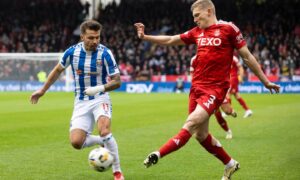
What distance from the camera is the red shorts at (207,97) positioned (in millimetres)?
7688

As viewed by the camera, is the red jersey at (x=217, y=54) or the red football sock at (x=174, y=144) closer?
the red football sock at (x=174, y=144)

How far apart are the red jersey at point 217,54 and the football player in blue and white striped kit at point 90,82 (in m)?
1.21

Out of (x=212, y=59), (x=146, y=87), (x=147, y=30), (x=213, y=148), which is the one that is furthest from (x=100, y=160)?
(x=147, y=30)

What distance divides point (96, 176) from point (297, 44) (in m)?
32.2

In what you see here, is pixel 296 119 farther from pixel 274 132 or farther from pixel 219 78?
pixel 219 78

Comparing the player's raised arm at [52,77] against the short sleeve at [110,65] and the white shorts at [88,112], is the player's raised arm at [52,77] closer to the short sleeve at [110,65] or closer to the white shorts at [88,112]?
the white shorts at [88,112]

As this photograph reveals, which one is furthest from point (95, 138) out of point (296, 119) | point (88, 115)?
point (296, 119)

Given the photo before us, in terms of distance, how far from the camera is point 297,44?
39.0 m

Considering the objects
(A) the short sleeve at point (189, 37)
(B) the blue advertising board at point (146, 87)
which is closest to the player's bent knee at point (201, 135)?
(A) the short sleeve at point (189, 37)

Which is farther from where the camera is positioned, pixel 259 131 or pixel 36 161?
pixel 259 131

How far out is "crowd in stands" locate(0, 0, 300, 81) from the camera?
40219 millimetres

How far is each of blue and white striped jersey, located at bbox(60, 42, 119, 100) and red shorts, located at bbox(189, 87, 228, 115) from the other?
122 centimetres

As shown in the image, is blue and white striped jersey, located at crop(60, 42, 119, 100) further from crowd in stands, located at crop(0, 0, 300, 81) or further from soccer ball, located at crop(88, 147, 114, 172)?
crowd in stands, located at crop(0, 0, 300, 81)

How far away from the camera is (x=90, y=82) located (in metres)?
8.57
